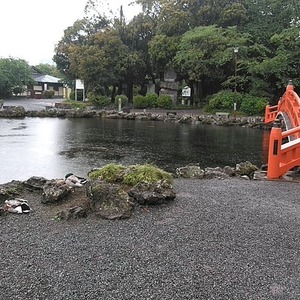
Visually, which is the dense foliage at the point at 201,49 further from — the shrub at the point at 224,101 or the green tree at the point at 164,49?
the shrub at the point at 224,101

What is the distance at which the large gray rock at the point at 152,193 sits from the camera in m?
4.35

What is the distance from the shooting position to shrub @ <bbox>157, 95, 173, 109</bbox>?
87.0 feet

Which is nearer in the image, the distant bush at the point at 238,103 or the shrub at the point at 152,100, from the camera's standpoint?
the distant bush at the point at 238,103

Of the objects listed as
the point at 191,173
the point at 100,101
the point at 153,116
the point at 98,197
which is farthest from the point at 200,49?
the point at 98,197

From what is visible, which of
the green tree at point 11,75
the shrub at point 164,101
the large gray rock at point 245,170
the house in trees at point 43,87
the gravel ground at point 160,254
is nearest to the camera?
the gravel ground at point 160,254

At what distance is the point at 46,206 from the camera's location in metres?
4.39

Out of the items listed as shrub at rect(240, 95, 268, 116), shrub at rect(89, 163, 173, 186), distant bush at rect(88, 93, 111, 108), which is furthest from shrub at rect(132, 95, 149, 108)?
shrub at rect(89, 163, 173, 186)

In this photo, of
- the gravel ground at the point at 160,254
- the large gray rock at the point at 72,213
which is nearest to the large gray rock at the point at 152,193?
the gravel ground at the point at 160,254

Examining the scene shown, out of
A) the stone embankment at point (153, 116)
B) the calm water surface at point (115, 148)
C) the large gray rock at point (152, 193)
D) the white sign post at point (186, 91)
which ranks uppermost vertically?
the white sign post at point (186, 91)

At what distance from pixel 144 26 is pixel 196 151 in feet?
63.1

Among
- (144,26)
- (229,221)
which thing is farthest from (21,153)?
(144,26)

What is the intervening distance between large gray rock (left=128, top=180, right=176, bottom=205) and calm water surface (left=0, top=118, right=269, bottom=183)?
13.2 ft

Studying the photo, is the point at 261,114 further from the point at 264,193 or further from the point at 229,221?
the point at 229,221

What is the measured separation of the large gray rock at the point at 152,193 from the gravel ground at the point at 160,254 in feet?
0.47
